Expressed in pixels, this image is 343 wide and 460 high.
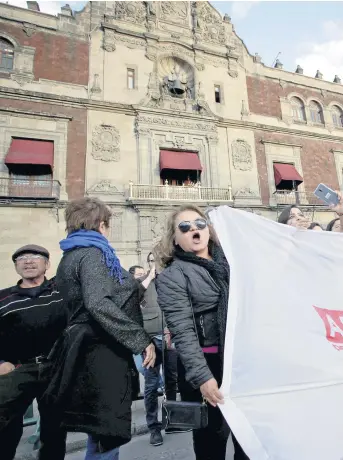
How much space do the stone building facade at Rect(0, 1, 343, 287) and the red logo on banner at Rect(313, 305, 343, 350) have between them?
32.1 feet

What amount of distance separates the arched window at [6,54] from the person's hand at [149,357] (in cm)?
1430

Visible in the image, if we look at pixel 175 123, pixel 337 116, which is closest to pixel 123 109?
pixel 175 123

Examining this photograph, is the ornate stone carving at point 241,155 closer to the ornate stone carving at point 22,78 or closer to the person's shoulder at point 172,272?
the ornate stone carving at point 22,78

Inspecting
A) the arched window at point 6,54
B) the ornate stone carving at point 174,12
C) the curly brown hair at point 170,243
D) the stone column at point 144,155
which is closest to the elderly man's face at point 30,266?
the curly brown hair at point 170,243

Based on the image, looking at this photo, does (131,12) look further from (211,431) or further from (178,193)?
(211,431)

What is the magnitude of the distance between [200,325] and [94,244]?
91 cm

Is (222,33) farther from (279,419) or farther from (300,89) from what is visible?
(279,419)

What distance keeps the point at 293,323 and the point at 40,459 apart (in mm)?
2091

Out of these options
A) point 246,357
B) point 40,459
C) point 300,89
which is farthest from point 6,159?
point 300,89

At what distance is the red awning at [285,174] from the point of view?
46.5 ft

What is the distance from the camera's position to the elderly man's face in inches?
99.4

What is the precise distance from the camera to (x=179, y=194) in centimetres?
1256

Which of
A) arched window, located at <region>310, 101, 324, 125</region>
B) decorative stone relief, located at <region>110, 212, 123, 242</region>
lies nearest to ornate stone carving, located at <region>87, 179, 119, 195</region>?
decorative stone relief, located at <region>110, 212, 123, 242</region>

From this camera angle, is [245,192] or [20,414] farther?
[245,192]
